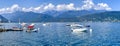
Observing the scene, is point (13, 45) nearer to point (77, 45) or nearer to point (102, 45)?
point (77, 45)

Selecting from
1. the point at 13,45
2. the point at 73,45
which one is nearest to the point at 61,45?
the point at 73,45

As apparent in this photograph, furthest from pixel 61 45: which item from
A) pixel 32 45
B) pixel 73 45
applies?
pixel 32 45

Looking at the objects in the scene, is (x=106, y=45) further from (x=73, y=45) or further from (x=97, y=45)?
(x=73, y=45)

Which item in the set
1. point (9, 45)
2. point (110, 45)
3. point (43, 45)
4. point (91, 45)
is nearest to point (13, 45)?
point (9, 45)

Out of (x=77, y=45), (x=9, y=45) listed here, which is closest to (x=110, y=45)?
(x=77, y=45)

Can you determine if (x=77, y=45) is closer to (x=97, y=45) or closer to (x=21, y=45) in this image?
(x=97, y=45)
